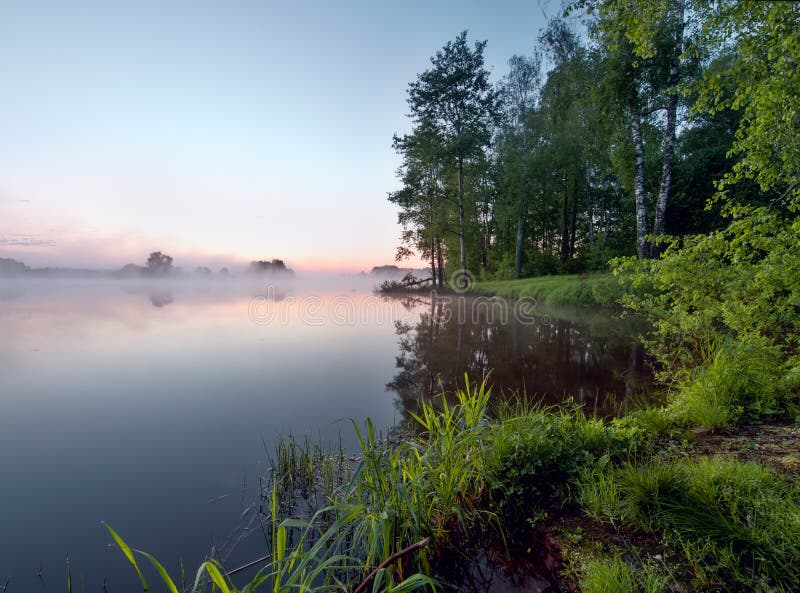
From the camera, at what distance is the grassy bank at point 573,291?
1598 cm


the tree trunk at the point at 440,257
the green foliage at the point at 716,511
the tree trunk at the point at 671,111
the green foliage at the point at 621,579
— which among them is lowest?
the green foliage at the point at 621,579

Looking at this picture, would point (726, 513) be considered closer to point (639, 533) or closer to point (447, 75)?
point (639, 533)

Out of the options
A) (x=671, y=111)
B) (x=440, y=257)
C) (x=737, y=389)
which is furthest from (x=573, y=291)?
(x=440, y=257)

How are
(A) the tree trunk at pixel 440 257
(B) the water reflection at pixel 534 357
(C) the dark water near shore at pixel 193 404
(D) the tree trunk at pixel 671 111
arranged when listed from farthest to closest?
(A) the tree trunk at pixel 440 257 < (D) the tree trunk at pixel 671 111 < (B) the water reflection at pixel 534 357 < (C) the dark water near shore at pixel 193 404

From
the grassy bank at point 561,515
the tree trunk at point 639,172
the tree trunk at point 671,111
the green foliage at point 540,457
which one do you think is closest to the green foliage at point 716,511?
the grassy bank at point 561,515

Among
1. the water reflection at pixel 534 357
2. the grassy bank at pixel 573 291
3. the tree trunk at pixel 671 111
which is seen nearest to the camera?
the water reflection at pixel 534 357

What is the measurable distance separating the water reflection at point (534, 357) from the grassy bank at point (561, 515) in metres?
1.09

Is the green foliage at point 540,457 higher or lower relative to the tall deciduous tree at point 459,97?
lower

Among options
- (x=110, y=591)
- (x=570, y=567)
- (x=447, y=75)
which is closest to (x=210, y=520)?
(x=110, y=591)

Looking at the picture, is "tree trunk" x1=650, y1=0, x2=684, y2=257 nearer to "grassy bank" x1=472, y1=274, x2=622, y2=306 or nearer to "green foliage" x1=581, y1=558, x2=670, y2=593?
"grassy bank" x1=472, y1=274, x2=622, y2=306

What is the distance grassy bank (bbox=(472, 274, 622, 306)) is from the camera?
15984mm

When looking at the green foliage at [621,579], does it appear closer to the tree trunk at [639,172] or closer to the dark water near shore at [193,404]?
the dark water near shore at [193,404]

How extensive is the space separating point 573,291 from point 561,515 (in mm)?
17402

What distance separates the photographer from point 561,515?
268cm
